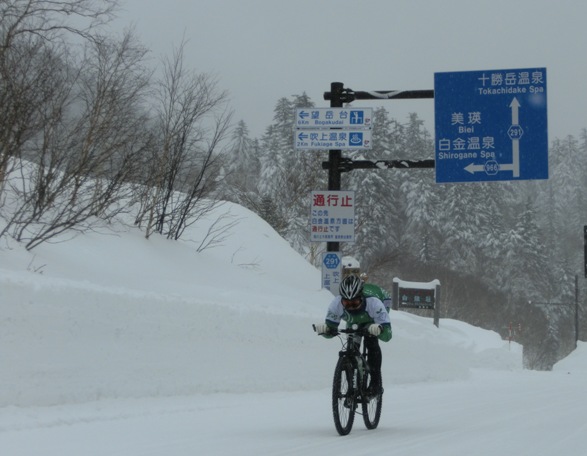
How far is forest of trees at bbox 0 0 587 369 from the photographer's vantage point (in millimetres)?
14305

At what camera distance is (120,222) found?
1808cm

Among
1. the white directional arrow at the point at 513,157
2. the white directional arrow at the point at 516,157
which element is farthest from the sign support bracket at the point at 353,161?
the white directional arrow at the point at 516,157

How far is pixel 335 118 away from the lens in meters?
17.5

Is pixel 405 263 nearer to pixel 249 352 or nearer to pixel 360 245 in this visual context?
pixel 360 245

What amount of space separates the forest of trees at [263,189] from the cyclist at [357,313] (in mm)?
6040

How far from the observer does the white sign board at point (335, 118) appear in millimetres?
17438

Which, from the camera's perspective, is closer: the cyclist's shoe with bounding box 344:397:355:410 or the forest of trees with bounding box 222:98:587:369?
the cyclist's shoe with bounding box 344:397:355:410

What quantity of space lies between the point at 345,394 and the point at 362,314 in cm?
88

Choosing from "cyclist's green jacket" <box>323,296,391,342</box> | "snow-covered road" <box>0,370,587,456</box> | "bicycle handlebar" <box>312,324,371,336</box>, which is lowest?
"snow-covered road" <box>0,370,587,456</box>

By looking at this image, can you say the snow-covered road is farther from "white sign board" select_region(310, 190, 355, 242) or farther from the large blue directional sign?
the large blue directional sign

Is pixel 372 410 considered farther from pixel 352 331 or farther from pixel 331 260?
pixel 331 260

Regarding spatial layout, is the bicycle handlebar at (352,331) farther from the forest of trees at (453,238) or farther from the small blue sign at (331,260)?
the forest of trees at (453,238)

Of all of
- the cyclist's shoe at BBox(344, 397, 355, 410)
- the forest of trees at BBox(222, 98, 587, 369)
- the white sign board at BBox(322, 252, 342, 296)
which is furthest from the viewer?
the forest of trees at BBox(222, 98, 587, 369)

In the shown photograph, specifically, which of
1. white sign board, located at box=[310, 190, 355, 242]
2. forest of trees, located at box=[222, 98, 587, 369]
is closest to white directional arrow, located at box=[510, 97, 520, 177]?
white sign board, located at box=[310, 190, 355, 242]
